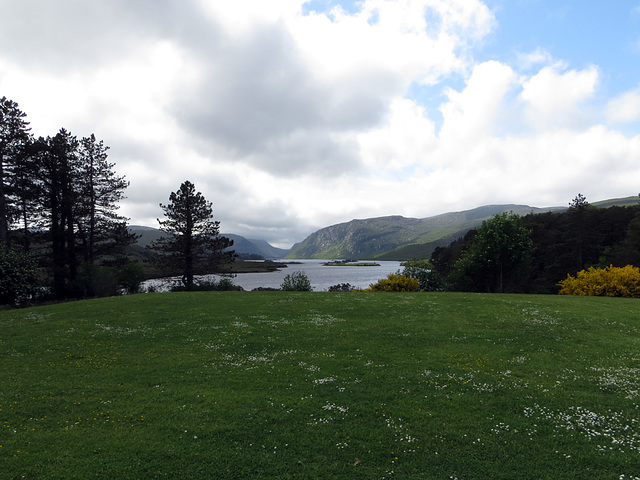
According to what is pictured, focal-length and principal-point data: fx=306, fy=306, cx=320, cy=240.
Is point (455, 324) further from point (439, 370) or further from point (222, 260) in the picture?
point (222, 260)

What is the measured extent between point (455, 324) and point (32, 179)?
47955 mm

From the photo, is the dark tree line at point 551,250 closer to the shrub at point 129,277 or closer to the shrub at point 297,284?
the shrub at point 297,284

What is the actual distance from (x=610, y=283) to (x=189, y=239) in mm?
50075

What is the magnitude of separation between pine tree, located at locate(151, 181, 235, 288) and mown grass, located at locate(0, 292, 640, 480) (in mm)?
26624

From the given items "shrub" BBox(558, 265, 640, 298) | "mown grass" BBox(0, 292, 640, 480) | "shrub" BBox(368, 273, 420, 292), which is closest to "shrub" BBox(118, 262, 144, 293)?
"mown grass" BBox(0, 292, 640, 480)

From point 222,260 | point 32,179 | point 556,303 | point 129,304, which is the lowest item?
point 556,303

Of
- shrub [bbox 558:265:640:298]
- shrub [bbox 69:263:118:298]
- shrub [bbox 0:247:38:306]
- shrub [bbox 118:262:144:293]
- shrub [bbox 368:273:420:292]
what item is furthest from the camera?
shrub [bbox 118:262:144:293]

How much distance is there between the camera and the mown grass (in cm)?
624

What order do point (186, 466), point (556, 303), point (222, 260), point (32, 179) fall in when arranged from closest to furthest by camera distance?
point (186, 466), point (556, 303), point (32, 179), point (222, 260)

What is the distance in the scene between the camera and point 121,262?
43.3 m

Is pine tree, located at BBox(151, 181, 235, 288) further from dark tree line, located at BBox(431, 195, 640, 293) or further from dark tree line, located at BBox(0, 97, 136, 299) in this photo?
dark tree line, located at BBox(431, 195, 640, 293)

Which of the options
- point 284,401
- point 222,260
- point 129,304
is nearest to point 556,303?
point 284,401

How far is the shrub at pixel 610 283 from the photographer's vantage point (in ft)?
96.0

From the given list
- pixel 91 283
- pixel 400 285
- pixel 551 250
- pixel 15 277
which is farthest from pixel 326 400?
pixel 551 250
